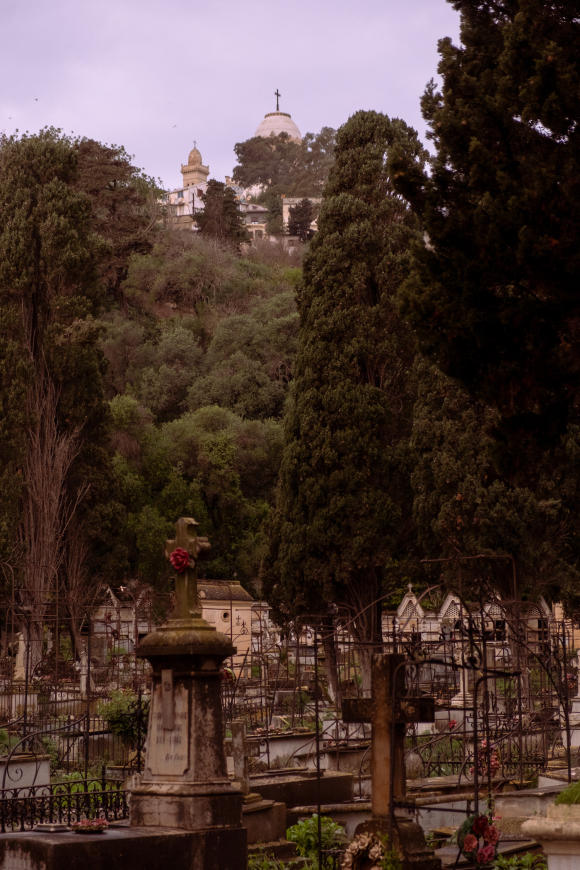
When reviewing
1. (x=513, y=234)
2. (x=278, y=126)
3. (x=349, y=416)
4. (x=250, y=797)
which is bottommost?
(x=250, y=797)

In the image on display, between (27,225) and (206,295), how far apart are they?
93.6 feet

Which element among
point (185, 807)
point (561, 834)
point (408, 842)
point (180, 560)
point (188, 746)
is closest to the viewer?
point (561, 834)

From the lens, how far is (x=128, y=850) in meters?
8.35

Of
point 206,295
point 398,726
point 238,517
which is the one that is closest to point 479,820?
point 398,726

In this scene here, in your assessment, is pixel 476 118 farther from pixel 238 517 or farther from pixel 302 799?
pixel 238 517

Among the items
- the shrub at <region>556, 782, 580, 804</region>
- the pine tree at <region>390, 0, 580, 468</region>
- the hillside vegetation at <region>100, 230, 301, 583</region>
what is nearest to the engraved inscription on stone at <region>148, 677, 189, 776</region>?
the pine tree at <region>390, 0, 580, 468</region>

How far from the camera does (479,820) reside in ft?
27.5

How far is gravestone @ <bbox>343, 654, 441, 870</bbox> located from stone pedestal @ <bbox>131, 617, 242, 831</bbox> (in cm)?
117

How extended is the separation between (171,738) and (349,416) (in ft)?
59.5

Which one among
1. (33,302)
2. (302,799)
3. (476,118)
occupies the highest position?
(33,302)

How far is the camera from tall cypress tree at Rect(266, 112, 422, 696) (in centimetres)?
2669

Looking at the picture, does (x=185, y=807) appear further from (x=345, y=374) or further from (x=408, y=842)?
(x=345, y=374)

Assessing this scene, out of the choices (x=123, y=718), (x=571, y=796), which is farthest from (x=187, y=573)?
(x=123, y=718)

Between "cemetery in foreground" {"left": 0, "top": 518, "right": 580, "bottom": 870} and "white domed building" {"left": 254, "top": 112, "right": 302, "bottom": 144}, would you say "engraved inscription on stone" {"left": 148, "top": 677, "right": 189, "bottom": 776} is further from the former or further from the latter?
"white domed building" {"left": 254, "top": 112, "right": 302, "bottom": 144}
